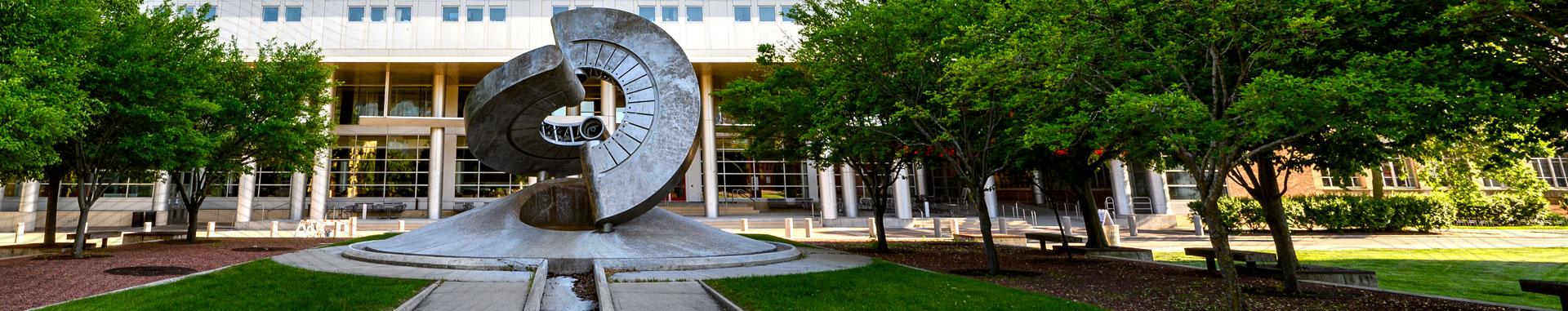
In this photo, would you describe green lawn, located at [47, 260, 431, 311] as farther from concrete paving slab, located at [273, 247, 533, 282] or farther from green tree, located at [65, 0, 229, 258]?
green tree, located at [65, 0, 229, 258]

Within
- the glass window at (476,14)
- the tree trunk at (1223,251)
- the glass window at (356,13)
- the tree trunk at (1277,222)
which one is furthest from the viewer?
the glass window at (476,14)

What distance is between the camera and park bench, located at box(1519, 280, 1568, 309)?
5.83 meters

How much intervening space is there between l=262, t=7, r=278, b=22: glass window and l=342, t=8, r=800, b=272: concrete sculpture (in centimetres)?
2754

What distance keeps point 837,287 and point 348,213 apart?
3470 centimetres

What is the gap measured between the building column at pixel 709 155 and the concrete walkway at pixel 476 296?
2275 centimetres

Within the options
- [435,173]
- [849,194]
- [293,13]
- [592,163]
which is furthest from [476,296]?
[293,13]

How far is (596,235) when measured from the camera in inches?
455

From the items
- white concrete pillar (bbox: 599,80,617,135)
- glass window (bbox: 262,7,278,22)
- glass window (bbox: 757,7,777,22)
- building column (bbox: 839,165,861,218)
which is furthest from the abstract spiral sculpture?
glass window (bbox: 262,7,278,22)

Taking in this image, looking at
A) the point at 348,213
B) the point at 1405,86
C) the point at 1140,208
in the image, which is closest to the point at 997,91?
the point at 1405,86

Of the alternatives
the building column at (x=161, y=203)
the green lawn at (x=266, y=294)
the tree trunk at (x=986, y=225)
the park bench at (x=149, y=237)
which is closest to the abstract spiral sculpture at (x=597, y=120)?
the green lawn at (x=266, y=294)

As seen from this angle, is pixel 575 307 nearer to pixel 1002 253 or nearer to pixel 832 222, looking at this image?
pixel 1002 253

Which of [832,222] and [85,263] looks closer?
[85,263]

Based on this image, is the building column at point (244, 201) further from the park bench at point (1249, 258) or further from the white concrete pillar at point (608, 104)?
the park bench at point (1249, 258)

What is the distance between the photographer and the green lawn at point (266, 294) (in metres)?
6.71
